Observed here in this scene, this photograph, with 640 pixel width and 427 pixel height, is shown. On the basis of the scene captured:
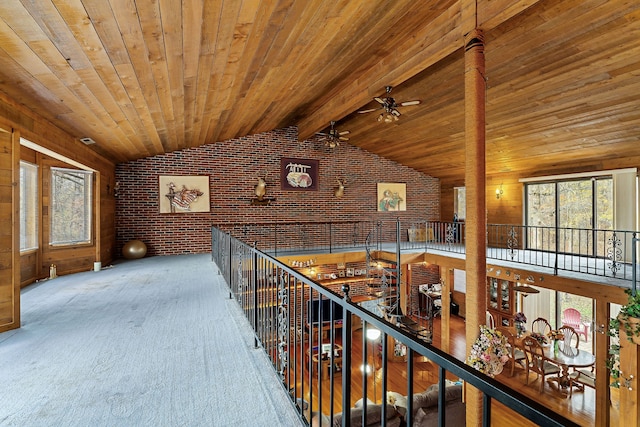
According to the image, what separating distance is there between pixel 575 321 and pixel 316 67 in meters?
8.91

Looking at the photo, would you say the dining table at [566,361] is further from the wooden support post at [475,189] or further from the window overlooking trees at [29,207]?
the window overlooking trees at [29,207]

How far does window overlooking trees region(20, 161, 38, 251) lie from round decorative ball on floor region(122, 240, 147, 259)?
1956 millimetres

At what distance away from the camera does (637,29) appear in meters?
3.39

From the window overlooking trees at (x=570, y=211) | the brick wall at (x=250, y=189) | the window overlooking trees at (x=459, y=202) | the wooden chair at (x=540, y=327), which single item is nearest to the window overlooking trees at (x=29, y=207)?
the brick wall at (x=250, y=189)

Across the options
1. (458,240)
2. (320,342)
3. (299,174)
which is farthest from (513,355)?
(320,342)

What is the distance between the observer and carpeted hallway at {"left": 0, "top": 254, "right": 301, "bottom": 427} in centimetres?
167

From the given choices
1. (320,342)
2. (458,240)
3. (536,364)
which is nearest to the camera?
(320,342)

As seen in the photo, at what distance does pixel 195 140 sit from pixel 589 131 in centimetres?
816

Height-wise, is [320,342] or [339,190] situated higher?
[339,190]

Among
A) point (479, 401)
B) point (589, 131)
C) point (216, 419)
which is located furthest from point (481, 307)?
point (589, 131)

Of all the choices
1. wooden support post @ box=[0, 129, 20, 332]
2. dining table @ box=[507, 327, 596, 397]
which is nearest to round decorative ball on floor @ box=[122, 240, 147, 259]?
wooden support post @ box=[0, 129, 20, 332]

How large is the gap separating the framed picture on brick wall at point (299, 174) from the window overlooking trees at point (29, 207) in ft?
17.2

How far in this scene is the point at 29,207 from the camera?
195 inches

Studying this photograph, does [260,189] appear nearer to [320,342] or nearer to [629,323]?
[320,342]
